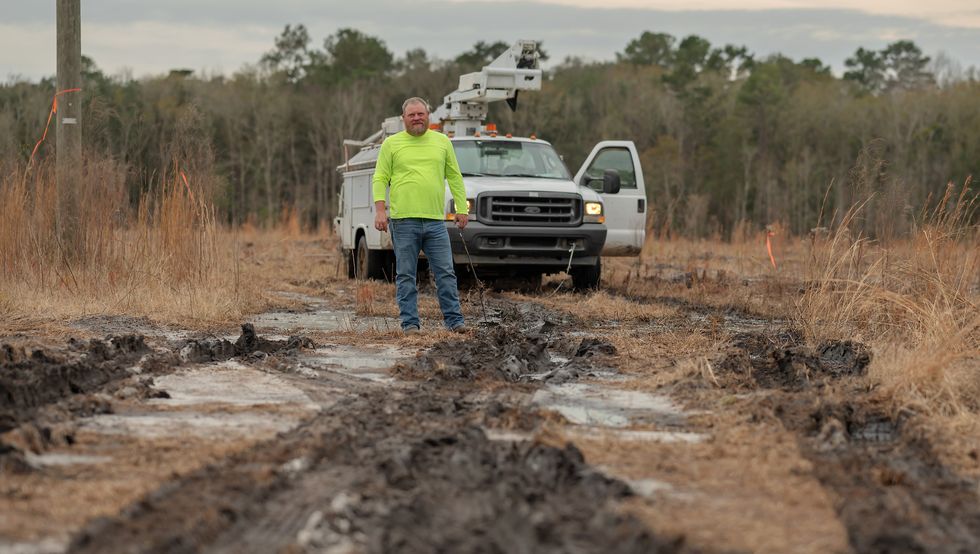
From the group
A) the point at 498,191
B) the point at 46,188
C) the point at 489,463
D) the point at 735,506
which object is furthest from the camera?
the point at 498,191

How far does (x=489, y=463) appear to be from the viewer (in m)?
5.30

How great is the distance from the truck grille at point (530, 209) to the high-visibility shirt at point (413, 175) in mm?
3705

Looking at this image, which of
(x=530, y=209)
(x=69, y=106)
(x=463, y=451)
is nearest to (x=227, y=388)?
(x=463, y=451)

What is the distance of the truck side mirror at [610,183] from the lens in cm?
1614

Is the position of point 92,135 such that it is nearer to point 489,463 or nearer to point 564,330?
point 564,330

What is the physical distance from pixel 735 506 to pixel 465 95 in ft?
44.7

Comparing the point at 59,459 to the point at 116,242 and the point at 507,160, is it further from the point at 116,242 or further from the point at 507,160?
the point at 507,160

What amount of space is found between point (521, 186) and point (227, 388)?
26.9 feet

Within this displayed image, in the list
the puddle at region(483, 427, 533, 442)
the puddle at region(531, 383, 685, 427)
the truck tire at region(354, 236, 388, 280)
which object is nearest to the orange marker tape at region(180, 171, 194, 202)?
the truck tire at region(354, 236, 388, 280)

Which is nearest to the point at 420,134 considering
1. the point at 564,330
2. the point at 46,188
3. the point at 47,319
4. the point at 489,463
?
the point at 564,330

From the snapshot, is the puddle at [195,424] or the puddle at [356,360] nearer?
the puddle at [195,424]

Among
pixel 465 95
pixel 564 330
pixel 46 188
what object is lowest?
pixel 564 330

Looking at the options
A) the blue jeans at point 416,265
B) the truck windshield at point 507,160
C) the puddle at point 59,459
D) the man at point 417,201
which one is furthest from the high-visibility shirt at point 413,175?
the puddle at point 59,459

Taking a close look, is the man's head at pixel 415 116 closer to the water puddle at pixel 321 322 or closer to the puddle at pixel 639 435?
Result: the water puddle at pixel 321 322
